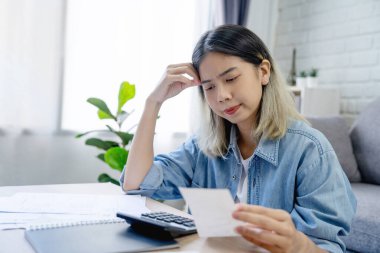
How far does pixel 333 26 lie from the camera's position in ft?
9.51

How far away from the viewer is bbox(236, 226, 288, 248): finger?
60 centimetres

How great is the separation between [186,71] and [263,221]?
23.9 inches

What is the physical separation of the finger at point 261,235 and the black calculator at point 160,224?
0.14m

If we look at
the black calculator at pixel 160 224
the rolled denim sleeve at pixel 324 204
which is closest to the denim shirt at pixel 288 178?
the rolled denim sleeve at pixel 324 204

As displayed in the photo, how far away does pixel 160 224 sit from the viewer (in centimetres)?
69

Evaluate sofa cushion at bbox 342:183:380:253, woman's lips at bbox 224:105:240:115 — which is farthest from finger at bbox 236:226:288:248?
sofa cushion at bbox 342:183:380:253

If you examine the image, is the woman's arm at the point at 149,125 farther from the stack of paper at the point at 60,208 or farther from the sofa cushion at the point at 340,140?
the sofa cushion at the point at 340,140

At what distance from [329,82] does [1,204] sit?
2.55 m

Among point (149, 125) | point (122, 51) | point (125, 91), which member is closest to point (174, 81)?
point (149, 125)

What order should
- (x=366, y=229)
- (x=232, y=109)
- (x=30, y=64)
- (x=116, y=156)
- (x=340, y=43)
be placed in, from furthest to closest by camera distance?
(x=340, y=43), (x=30, y=64), (x=116, y=156), (x=366, y=229), (x=232, y=109)

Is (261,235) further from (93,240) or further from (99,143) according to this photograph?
(99,143)

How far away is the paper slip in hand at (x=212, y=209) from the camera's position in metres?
0.58

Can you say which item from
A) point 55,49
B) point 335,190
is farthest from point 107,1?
point 335,190

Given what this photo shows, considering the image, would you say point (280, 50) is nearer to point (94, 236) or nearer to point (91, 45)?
point (91, 45)
